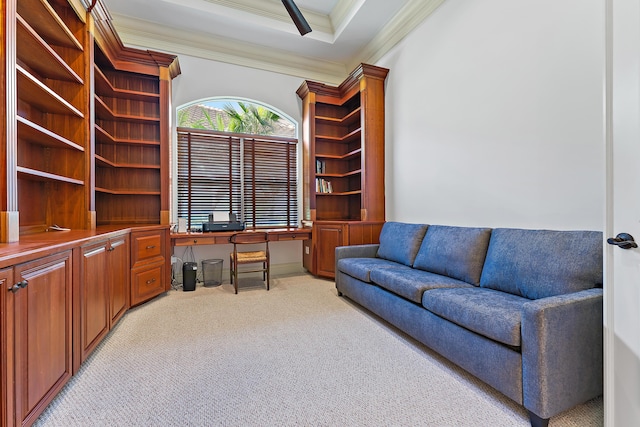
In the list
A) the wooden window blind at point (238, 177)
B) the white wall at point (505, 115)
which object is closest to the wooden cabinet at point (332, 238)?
the white wall at point (505, 115)

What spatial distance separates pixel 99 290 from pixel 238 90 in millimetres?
3331

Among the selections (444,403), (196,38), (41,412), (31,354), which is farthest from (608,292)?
(196,38)

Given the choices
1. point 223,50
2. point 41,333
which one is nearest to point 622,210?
point 41,333

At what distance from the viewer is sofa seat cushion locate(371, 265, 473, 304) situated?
2143 millimetres

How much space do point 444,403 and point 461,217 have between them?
6.02ft

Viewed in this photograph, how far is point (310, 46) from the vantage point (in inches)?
172

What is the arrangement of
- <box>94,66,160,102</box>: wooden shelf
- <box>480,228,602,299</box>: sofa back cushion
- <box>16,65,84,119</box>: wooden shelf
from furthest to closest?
1. <box>94,66,160,102</box>: wooden shelf
2. <box>16,65,84,119</box>: wooden shelf
3. <box>480,228,602,299</box>: sofa back cushion

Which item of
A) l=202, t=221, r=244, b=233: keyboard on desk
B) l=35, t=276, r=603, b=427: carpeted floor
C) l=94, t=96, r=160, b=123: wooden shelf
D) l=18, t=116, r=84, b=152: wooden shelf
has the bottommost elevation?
l=35, t=276, r=603, b=427: carpeted floor

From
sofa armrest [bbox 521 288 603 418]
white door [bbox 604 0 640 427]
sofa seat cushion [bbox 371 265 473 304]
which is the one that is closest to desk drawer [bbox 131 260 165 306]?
sofa seat cushion [bbox 371 265 473 304]

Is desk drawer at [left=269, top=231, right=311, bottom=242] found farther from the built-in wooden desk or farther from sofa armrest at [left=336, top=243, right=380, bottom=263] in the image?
sofa armrest at [left=336, top=243, right=380, bottom=263]

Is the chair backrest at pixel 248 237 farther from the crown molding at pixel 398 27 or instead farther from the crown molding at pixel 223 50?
the crown molding at pixel 398 27

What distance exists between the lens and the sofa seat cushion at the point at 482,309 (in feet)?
4.81

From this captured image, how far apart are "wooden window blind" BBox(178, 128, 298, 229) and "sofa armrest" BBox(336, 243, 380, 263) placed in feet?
4.84

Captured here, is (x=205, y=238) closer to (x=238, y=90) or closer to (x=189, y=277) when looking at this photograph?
(x=189, y=277)
